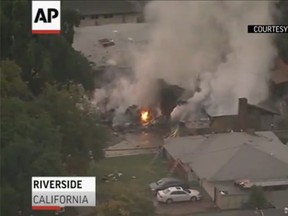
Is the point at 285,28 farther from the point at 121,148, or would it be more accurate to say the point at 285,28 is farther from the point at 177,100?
the point at 121,148

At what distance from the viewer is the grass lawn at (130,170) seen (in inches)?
110

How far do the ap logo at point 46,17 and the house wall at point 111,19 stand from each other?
1.00 ft

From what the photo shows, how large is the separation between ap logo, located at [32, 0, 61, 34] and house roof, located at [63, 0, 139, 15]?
0.24 meters

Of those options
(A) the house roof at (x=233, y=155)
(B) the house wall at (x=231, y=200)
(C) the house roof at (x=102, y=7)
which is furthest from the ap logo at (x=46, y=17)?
(B) the house wall at (x=231, y=200)

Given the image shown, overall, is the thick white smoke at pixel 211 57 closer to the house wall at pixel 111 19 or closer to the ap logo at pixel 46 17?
the house wall at pixel 111 19

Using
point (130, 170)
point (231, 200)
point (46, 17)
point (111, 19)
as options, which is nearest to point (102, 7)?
Result: point (111, 19)

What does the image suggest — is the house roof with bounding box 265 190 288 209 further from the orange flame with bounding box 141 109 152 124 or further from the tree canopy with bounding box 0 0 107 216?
the tree canopy with bounding box 0 0 107 216

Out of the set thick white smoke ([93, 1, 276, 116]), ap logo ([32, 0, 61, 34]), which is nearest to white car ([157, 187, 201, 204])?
thick white smoke ([93, 1, 276, 116])

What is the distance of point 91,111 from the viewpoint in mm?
2926

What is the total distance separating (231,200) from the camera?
2.72 metres

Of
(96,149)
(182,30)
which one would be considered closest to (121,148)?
(96,149)

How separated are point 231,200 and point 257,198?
0.29 ft

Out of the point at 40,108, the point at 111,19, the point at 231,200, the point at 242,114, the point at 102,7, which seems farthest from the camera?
the point at 102,7

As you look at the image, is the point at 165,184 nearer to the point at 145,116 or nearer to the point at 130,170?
the point at 130,170
